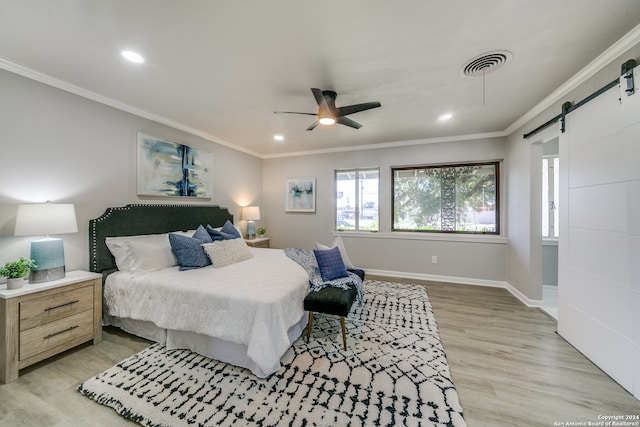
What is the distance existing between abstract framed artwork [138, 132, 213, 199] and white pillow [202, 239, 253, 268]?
121cm

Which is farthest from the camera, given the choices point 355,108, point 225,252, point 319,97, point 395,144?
point 395,144

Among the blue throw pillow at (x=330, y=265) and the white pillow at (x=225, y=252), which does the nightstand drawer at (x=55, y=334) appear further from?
the blue throw pillow at (x=330, y=265)

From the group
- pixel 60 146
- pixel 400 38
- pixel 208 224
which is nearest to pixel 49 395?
pixel 60 146

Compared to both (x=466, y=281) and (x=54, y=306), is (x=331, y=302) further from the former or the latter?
(x=466, y=281)

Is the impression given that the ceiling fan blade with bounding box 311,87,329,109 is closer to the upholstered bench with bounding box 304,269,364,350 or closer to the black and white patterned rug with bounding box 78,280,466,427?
the upholstered bench with bounding box 304,269,364,350

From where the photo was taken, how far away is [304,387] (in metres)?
1.74

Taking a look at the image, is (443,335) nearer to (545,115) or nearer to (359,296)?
(359,296)

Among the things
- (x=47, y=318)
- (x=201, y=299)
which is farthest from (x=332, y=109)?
(x=47, y=318)

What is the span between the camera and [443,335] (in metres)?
2.47

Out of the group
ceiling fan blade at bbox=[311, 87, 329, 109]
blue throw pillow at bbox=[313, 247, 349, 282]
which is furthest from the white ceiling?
blue throw pillow at bbox=[313, 247, 349, 282]

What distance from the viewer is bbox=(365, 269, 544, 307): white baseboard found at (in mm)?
3248

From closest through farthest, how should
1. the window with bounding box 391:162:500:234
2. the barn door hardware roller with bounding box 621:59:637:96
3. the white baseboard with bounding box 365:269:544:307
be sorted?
1. the barn door hardware roller with bounding box 621:59:637:96
2. the white baseboard with bounding box 365:269:544:307
3. the window with bounding box 391:162:500:234

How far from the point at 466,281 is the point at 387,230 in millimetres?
1593

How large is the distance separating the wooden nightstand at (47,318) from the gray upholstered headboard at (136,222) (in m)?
0.23
